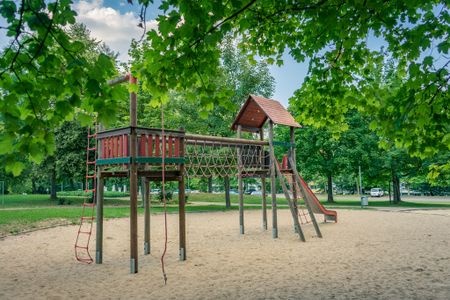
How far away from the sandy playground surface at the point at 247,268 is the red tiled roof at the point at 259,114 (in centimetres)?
411

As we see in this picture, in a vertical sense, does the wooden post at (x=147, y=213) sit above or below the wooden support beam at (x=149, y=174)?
below

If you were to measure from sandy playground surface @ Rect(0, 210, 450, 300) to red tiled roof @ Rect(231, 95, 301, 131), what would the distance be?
13.5ft

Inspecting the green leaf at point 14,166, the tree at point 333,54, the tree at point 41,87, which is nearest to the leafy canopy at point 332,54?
the tree at point 333,54

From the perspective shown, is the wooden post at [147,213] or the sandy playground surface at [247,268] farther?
the wooden post at [147,213]

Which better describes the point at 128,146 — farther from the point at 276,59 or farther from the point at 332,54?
the point at 332,54

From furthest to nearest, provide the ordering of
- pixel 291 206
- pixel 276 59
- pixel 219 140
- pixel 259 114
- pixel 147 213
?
1. pixel 259 114
2. pixel 291 206
3. pixel 219 140
4. pixel 147 213
5. pixel 276 59

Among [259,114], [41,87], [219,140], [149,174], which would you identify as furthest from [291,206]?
[41,87]

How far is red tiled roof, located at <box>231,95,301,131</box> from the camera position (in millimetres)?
13078

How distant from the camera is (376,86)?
7.54 meters

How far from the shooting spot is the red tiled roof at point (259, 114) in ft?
42.9

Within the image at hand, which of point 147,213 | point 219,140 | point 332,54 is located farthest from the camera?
point 219,140

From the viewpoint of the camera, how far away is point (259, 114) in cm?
1401

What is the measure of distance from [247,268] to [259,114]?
7.20 meters

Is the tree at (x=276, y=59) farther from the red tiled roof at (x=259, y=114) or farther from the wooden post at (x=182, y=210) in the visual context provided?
the red tiled roof at (x=259, y=114)
